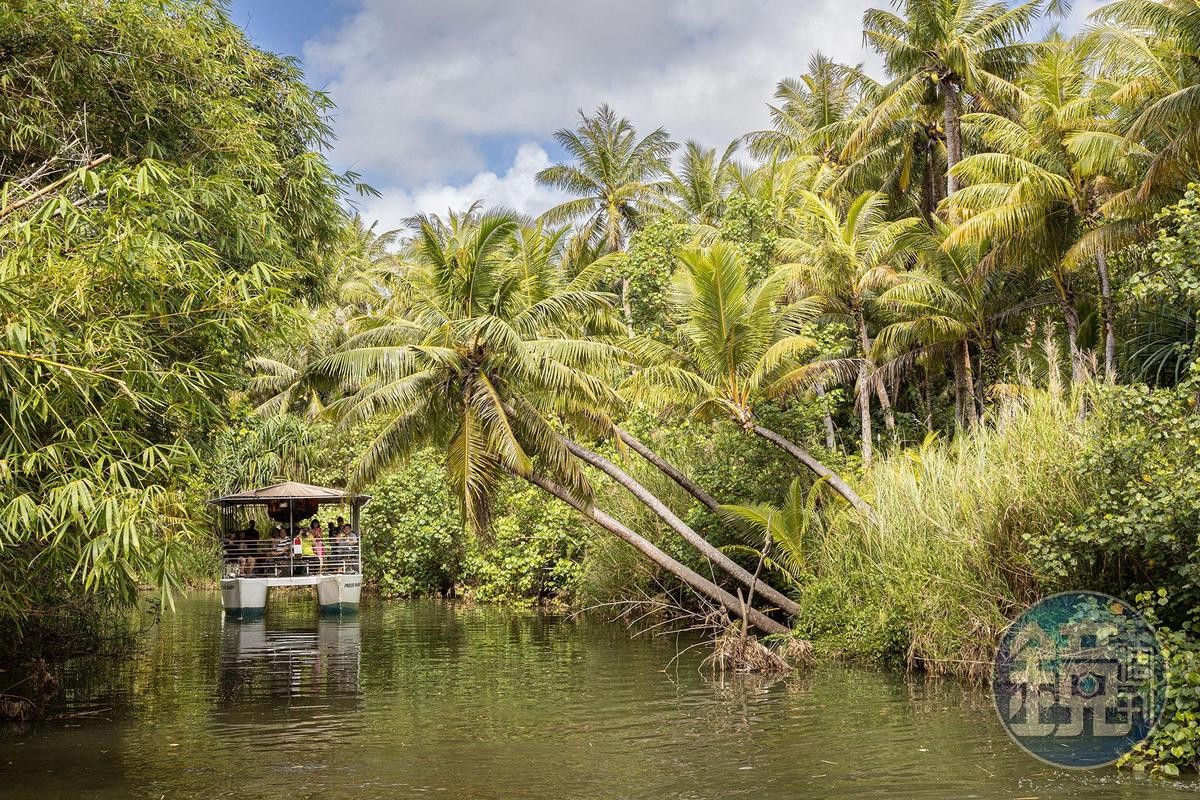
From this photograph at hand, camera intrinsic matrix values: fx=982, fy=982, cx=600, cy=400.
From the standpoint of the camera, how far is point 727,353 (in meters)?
18.5

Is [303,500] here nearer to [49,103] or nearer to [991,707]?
→ [49,103]

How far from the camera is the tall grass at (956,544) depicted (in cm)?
1312

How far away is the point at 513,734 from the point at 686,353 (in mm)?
9927

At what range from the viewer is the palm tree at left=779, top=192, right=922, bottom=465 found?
20.7m

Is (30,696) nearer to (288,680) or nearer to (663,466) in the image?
(288,680)

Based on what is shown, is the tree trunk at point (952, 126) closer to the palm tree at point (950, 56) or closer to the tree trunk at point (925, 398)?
the palm tree at point (950, 56)

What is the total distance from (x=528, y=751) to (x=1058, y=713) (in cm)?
629

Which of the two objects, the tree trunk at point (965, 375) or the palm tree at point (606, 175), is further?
the palm tree at point (606, 175)

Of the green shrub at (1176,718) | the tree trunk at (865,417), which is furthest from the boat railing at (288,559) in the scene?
the green shrub at (1176,718)

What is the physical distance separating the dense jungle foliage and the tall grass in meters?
0.06

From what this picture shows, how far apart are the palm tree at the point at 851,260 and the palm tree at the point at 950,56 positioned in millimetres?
4774

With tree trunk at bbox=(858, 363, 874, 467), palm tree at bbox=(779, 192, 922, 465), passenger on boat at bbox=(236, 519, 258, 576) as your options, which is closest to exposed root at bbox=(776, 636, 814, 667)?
palm tree at bbox=(779, 192, 922, 465)

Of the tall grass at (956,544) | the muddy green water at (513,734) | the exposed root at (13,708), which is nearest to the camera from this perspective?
the muddy green water at (513,734)

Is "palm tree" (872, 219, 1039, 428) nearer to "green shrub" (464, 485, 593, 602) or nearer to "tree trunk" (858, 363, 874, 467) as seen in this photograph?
"tree trunk" (858, 363, 874, 467)
